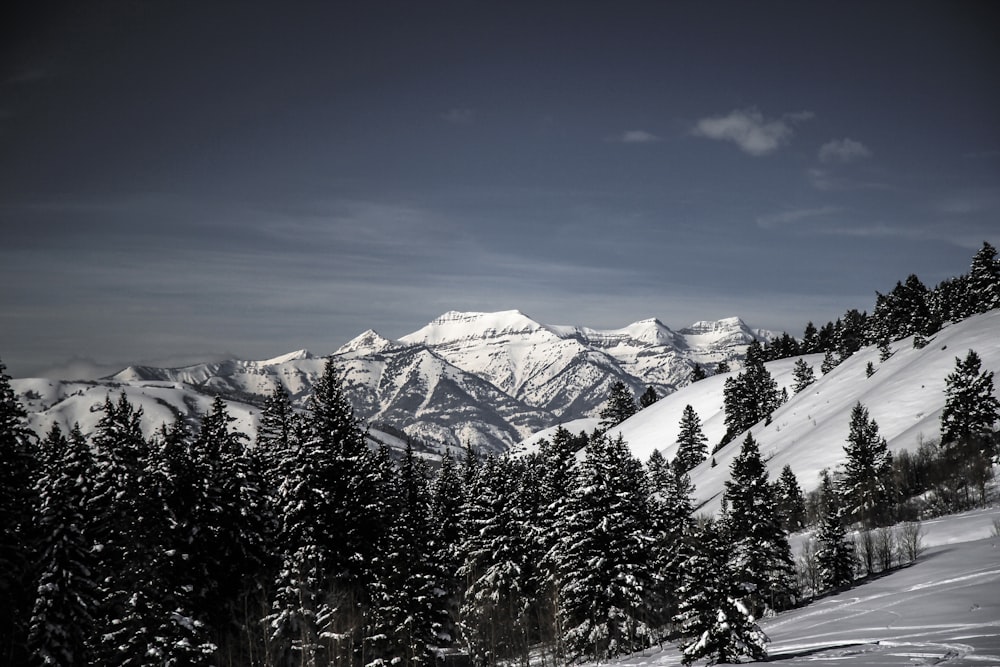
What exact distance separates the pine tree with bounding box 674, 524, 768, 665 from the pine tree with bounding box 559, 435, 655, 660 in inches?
482

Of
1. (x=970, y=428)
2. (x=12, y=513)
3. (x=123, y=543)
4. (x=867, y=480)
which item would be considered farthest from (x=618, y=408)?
(x=12, y=513)

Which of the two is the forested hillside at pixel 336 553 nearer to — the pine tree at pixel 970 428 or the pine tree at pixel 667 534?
the pine tree at pixel 667 534

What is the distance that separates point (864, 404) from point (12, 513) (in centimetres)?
10352

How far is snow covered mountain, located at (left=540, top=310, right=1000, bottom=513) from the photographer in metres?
85.8

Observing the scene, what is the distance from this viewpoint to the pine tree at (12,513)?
81.6 feet

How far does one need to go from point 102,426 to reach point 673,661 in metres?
29.1

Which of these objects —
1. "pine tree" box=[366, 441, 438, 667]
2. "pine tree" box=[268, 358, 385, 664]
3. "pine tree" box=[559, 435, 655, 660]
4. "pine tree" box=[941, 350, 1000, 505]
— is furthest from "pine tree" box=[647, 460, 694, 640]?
"pine tree" box=[941, 350, 1000, 505]

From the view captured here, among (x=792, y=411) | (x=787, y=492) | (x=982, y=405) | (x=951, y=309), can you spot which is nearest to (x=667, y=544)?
(x=787, y=492)

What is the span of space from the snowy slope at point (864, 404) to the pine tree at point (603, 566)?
170 ft

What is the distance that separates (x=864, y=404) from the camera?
Result: 9794 centimetres

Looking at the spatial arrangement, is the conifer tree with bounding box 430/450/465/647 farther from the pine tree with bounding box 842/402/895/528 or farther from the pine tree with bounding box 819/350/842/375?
the pine tree with bounding box 819/350/842/375

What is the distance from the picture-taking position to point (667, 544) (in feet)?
173

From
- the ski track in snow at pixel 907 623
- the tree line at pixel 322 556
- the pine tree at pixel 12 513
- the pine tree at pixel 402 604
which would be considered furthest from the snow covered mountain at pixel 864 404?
the pine tree at pixel 12 513

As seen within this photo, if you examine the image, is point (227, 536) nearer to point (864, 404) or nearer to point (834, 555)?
point (834, 555)
